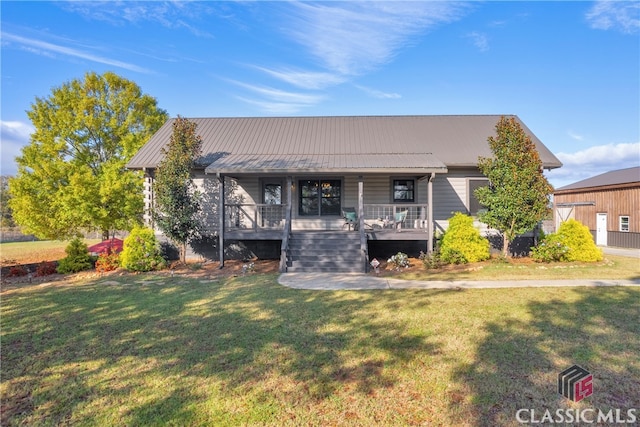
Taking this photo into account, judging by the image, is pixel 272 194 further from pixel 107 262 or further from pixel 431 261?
pixel 431 261

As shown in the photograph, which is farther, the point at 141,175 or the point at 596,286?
the point at 141,175

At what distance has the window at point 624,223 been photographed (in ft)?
63.8

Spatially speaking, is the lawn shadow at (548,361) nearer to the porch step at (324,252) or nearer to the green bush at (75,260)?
the porch step at (324,252)

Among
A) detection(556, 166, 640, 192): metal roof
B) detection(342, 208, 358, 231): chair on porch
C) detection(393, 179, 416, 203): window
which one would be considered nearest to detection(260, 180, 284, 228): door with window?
detection(342, 208, 358, 231): chair on porch

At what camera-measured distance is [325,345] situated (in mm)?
4367

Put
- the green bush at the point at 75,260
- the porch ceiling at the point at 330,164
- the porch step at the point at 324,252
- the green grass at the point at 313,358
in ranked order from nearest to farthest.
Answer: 1. the green grass at the point at 313,358
2. the porch step at the point at 324,252
3. the porch ceiling at the point at 330,164
4. the green bush at the point at 75,260

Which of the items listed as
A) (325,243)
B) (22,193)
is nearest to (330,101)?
(325,243)

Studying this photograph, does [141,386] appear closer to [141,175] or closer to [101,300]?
[101,300]

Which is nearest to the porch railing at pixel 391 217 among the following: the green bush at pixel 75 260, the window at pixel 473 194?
the window at pixel 473 194

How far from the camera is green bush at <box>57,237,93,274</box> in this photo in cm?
1094

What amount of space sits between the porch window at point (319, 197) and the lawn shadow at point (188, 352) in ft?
21.6

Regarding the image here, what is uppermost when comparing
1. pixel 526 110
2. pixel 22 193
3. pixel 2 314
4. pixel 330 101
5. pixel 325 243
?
pixel 330 101

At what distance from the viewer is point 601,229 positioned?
21.2 m

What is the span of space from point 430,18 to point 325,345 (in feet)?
41.0
